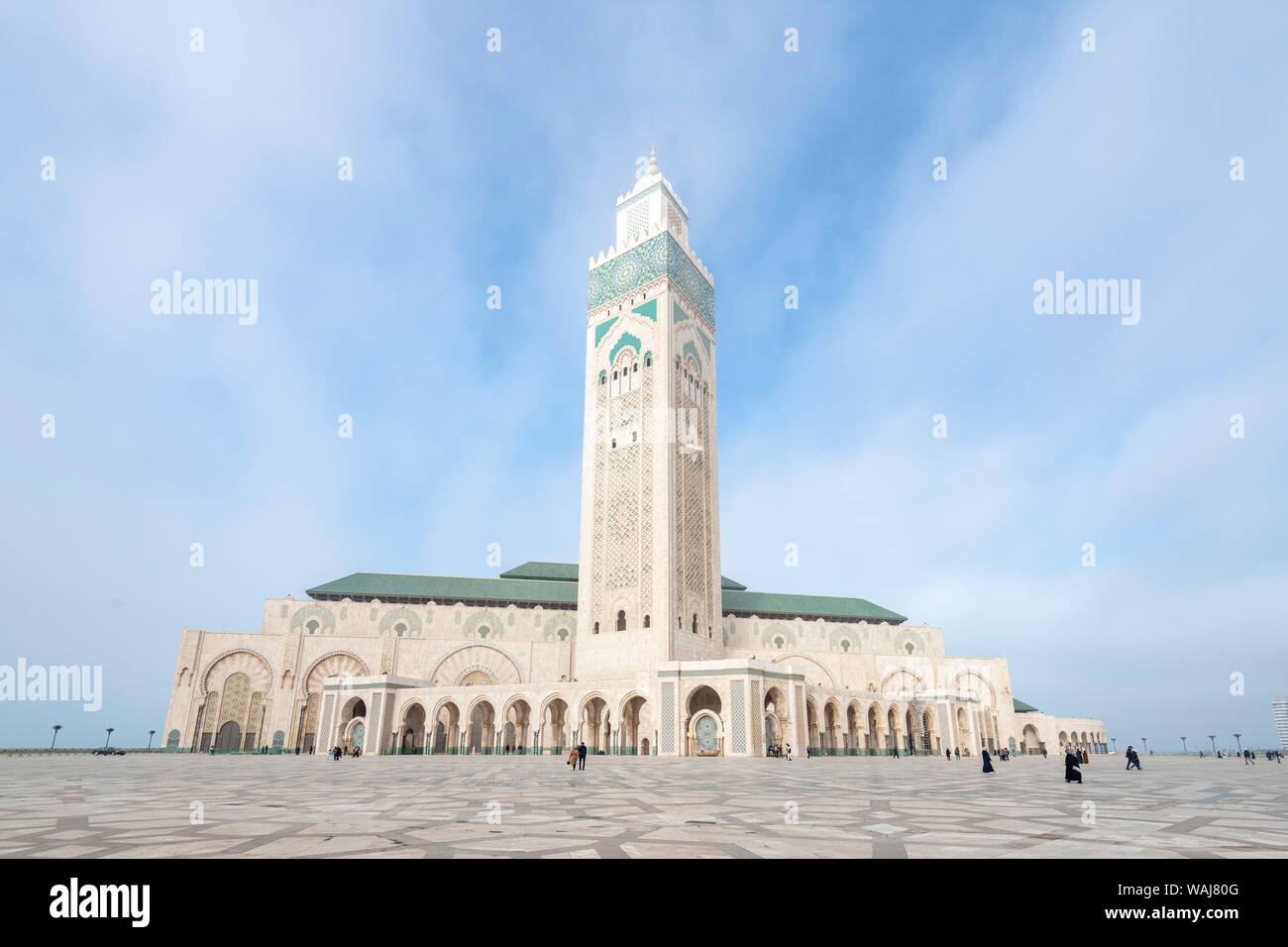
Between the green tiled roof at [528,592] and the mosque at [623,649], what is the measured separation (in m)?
0.22

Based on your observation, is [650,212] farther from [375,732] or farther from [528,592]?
[375,732]

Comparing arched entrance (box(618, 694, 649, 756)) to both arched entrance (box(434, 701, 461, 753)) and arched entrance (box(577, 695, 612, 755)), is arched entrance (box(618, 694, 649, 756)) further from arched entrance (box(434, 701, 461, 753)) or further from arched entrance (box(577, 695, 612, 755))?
arched entrance (box(434, 701, 461, 753))

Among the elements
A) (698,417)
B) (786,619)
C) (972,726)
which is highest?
(698,417)

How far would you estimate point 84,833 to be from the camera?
4.50 metres

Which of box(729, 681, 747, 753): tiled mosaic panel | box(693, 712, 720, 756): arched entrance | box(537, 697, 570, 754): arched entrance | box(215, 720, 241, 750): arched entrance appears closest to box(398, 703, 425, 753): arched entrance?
box(537, 697, 570, 754): arched entrance

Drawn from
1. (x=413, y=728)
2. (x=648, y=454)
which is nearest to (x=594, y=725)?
(x=413, y=728)

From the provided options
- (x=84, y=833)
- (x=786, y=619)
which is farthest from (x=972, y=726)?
(x=84, y=833)

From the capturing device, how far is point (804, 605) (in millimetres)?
52906

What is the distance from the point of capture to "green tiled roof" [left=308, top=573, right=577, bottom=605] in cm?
4628
